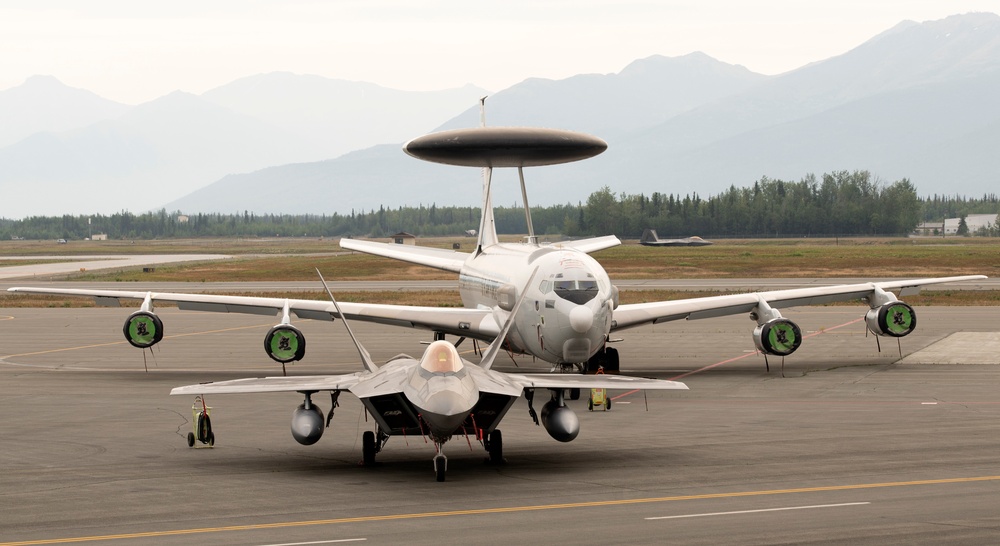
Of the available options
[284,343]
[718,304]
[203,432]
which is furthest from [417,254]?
[203,432]

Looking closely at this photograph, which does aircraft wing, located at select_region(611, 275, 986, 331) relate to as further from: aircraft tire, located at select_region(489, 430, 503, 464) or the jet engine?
the jet engine

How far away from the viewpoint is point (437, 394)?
22109mm

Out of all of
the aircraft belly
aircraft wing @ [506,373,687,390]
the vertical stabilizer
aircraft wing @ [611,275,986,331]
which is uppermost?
the vertical stabilizer

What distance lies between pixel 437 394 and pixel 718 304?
2189 centimetres

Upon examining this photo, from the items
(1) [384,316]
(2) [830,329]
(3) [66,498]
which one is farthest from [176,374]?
(2) [830,329]

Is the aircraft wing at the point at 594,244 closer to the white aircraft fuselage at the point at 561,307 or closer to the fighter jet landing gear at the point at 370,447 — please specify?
the white aircraft fuselage at the point at 561,307

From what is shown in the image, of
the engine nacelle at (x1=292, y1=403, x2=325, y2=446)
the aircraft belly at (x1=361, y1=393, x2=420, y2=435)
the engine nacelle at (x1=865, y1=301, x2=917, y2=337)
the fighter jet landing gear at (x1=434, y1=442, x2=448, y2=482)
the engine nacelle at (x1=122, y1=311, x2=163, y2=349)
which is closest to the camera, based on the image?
the fighter jet landing gear at (x1=434, y1=442, x2=448, y2=482)

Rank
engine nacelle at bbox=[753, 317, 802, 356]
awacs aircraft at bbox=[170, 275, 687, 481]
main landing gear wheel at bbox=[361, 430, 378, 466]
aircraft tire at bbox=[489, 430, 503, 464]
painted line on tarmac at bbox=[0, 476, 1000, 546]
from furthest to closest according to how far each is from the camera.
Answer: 1. engine nacelle at bbox=[753, 317, 802, 356]
2. aircraft tire at bbox=[489, 430, 503, 464]
3. main landing gear wheel at bbox=[361, 430, 378, 466]
4. awacs aircraft at bbox=[170, 275, 687, 481]
5. painted line on tarmac at bbox=[0, 476, 1000, 546]

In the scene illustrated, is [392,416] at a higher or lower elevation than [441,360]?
lower

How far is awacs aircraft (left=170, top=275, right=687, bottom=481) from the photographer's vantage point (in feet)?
73.3

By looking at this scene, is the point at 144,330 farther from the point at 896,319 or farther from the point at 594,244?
the point at 896,319

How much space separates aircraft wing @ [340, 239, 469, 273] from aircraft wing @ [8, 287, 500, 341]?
5.75 metres

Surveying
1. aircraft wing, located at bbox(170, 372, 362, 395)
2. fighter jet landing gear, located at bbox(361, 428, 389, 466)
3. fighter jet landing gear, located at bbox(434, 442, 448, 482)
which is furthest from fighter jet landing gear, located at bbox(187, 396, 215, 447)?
fighter jet landing gear, located at bbox(434, 442, 448, 482)

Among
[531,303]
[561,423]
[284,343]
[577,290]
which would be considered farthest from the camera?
[284,343]
